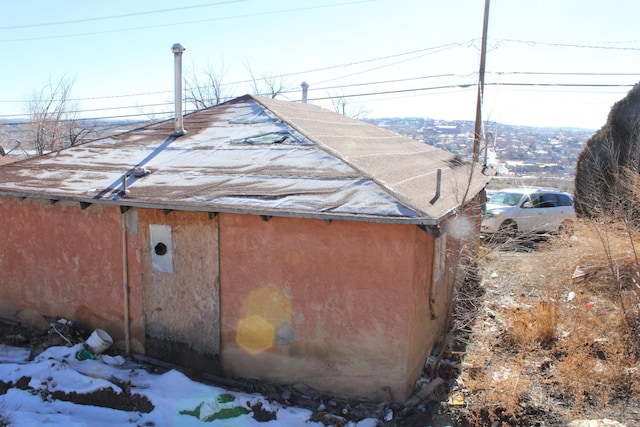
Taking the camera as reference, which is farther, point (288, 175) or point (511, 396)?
point (288, 175)

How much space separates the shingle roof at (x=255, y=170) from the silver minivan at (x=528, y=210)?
537 centimetres

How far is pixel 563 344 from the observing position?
783cm

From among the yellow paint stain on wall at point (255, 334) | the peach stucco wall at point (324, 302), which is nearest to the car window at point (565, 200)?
the peach stucco wall at point (324, 302)

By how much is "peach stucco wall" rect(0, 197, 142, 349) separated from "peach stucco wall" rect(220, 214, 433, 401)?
6.09 feet

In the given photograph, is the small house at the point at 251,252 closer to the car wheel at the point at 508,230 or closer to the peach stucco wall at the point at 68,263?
the peach stucco wall at the point at 68,263

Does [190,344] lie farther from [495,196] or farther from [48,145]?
[48,145]

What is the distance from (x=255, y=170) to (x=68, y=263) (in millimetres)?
3573

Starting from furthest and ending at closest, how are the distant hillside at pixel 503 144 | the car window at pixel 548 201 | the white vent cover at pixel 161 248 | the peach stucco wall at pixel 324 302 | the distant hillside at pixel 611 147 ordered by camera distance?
the car window at pixel 548 201
the distant hillside at pixel 611 147
the distant hillside at pixel 503 144
the white vent cover at pixel 161 248
the peach stucco wall at pixel 324 302

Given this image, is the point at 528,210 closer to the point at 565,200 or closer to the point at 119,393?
the point at 565,200

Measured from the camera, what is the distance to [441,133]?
57.2ft

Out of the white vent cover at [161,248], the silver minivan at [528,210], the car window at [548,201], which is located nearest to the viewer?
the white vent cover at [161,248]

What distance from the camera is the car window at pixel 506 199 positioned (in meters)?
16.7

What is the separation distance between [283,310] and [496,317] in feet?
16.5

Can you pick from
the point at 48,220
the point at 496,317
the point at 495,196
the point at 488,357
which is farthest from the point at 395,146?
the point at 495,196
